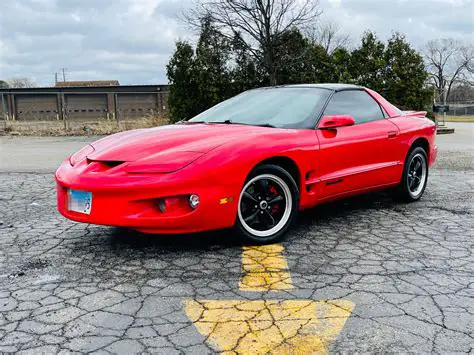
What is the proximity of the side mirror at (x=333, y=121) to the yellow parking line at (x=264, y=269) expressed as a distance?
1.12m

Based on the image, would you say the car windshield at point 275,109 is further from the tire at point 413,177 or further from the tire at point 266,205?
the tire at point 413,177

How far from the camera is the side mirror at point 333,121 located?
14.2ft

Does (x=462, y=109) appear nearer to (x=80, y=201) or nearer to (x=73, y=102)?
(x=73, y=102)

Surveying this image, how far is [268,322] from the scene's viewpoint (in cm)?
259

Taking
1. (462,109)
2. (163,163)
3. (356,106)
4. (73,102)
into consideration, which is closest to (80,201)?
(163,163)

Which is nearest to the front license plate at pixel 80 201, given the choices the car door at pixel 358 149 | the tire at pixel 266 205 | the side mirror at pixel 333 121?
the tire at pixel 266 205

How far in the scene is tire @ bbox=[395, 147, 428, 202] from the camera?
5.39 metres

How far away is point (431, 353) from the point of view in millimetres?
2275

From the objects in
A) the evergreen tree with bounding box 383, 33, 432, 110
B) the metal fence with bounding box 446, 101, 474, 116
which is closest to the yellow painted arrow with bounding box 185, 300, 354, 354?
the evergreen tree with bounding box 383, 33, 432, 110

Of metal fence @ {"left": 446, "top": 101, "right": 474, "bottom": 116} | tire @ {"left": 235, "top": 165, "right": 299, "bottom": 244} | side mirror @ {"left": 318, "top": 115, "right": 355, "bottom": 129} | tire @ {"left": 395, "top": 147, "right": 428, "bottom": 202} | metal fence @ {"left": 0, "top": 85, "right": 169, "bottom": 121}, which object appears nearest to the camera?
tire @ {"left": 235, "top": 165, "right": 299, "bottom": 244}

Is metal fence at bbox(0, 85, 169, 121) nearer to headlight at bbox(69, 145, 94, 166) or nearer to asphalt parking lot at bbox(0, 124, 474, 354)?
headlight at bbox(69, 145, 94, 166)

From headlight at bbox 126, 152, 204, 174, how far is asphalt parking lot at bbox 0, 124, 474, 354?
0.65 metres

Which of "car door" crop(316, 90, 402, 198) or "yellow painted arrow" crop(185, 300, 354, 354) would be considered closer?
"yellow painted arrow" crop(185, 300, 354, 354)

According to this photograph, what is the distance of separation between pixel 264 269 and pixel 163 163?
100 centimetres
